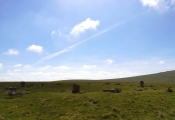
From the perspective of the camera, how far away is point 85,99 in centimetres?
3484

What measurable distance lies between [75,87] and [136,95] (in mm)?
11850

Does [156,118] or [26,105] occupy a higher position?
[26,105]

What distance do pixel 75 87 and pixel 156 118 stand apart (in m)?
18.7

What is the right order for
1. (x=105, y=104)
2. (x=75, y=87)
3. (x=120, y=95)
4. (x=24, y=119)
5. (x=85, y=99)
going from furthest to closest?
(x=75, y=87) < (x=120, y=95) < (x=85, y=99) < (x=105, y=104) < (x=24, y=119)

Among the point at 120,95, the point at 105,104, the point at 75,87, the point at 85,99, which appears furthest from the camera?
the point at 75,87

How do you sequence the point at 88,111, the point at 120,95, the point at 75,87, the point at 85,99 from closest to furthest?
the point at 88,111
the point at 85,99
the point at 120,95
the point at 75,87

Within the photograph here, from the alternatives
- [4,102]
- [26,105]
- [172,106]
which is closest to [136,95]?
[172,106]

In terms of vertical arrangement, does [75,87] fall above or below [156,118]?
above

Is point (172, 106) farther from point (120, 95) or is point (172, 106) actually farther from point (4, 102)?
point (4, 102)

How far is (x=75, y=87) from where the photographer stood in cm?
4384

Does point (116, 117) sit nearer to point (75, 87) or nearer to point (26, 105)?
point (26, 105)

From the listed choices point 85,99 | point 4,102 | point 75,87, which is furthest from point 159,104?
point 4,102

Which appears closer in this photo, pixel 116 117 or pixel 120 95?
pixel 116 117

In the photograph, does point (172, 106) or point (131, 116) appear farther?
point (172, 106)
